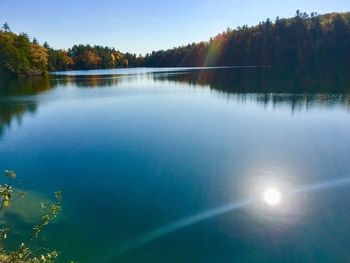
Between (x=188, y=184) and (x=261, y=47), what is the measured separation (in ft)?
421

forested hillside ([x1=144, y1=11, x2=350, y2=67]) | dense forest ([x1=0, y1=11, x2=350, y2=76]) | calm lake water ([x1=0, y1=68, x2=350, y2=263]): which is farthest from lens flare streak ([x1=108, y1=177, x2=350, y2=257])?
forested hillside ([x1=144, y1=11, x2=350, y2=67])

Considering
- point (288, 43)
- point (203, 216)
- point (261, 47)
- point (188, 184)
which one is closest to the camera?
point (203, 216)

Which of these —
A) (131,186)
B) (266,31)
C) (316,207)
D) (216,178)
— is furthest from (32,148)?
(266,31)

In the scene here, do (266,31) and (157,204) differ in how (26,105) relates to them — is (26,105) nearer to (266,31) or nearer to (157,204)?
(157,204)

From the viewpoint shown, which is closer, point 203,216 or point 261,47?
point 203,216

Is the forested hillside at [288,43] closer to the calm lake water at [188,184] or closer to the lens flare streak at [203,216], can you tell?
the calm lake water at [188,184]

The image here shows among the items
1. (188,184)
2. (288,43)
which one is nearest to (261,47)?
(288,43)

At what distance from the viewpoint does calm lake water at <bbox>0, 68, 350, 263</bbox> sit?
1016 cm

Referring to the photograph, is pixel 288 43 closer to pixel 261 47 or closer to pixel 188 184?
pixel 261 47

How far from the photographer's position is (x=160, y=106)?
36.4 meters

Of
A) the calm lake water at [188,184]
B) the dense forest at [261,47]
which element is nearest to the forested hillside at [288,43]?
the dense forest at [261,47]

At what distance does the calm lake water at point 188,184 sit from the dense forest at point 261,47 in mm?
71831

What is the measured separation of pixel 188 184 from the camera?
14594 millimetres

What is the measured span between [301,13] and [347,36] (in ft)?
72.8
